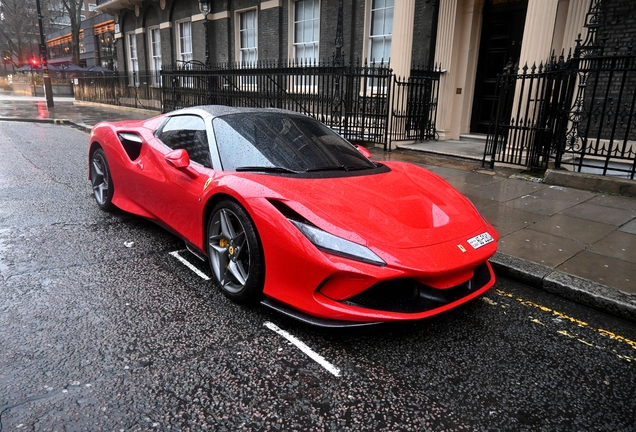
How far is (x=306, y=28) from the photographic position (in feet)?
51.3

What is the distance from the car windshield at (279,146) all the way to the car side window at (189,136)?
0.55 feet

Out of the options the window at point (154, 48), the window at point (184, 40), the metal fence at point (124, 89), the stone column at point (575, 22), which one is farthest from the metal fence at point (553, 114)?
the window at point (154, 48)

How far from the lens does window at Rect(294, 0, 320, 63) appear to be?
15219 mm

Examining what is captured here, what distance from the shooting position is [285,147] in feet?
12.1

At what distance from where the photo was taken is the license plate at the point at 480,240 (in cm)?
297

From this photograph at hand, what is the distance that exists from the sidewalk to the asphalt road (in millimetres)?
163

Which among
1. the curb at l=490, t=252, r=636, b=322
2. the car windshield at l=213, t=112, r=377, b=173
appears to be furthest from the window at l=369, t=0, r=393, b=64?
the curb at l=490, t=252, r=636, b=322

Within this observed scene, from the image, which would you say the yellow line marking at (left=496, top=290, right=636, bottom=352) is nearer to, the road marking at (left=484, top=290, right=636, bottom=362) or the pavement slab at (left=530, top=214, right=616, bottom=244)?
the road marking at (left=484, top=290, right=636, bottom=362)

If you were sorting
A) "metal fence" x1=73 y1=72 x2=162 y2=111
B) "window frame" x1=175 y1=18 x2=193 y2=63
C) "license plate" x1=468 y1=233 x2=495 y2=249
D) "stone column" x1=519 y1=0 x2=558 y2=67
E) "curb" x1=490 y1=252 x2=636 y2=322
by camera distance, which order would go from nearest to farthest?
1. "license plate" x1=468 y1=233 x2=495 y2=249
2. "curb" x1=490 y1=252 x2=636 y2=322
3. "stone column" x1=519 y1=0 x2=558 y2=67
4. "window frame" x1=175 y1=18 x2=193 y2=63
5. "metal fence" x1=73 y1=72 x2=162 y2=111

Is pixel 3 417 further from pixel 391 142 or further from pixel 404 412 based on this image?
pixel 391 142

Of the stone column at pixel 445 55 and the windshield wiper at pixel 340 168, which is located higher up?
the stone column at pixel 445 55

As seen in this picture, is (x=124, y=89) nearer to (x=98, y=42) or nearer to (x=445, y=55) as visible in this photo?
(x=445, y=55)

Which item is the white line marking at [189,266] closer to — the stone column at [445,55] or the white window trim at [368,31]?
the stone column at [445,55]

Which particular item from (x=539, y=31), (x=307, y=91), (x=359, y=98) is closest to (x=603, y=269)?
(x=539, y=31)
